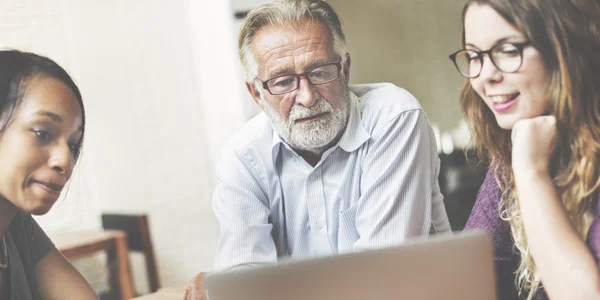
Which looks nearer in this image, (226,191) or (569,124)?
(569,124)

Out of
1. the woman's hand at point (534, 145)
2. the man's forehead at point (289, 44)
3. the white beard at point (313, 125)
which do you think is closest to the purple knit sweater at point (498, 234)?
the woman's hand at point (534, 145)

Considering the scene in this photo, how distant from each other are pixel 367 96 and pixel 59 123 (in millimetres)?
699

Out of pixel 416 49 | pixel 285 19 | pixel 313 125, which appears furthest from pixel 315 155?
pixel 416 49

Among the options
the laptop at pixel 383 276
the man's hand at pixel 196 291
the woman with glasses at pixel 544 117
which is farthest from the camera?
the man's hand at pixel 196 291

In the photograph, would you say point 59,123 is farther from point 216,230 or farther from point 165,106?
point 216,230

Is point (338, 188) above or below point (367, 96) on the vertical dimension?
below

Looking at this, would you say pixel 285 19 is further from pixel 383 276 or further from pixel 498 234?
pixel 383 276

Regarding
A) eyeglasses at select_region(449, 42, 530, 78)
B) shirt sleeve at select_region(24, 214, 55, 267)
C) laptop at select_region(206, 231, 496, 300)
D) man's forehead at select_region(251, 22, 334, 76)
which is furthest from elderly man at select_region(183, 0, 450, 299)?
laptop at select_region(206, 231, 496, 300)

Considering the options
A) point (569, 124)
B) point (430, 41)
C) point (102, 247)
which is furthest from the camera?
point (430, 41)

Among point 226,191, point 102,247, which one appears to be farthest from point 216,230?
point 102,247

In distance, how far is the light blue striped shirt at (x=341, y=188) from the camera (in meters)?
1.48

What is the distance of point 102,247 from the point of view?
1.53m

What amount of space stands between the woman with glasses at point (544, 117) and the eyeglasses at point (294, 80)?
0.96 ft

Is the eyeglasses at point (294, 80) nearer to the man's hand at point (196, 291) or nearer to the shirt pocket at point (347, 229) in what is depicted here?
the shirt pocket at point (347, 229)
